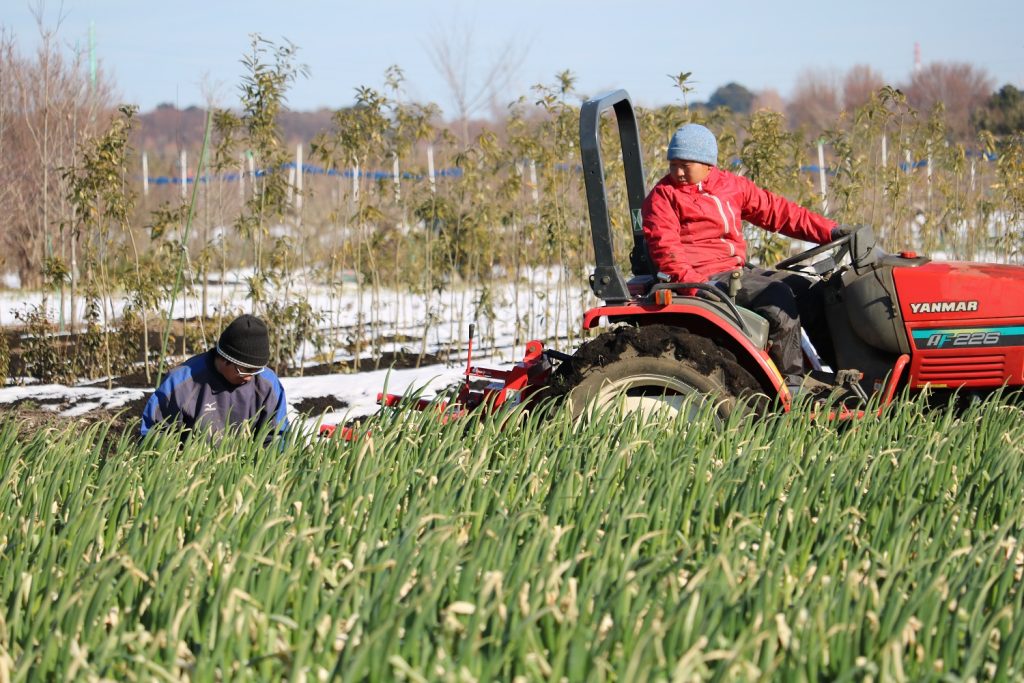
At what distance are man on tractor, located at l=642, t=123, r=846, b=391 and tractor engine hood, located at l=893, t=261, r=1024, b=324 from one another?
0.37m

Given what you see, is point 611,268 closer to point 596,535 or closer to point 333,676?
point 596,535

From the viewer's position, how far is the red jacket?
513 cm

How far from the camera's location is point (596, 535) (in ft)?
9.84

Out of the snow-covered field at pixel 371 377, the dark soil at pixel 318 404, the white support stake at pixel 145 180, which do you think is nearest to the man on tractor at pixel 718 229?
the snow-covered field at pixel 371 377

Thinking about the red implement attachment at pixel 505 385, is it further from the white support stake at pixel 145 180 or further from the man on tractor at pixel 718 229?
the white support stake at pixel 145 180

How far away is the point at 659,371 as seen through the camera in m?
4.84

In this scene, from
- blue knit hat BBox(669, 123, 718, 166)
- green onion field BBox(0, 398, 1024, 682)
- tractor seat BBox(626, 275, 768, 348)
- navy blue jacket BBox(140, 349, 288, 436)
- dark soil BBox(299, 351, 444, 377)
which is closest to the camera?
green onion field BBox(0, 398, 1024, 682)

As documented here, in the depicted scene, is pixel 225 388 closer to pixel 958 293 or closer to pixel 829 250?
pixel 829 250

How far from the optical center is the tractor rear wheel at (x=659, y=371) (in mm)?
4812

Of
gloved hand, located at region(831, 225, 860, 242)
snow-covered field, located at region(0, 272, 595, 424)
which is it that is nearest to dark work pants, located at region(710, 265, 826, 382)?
gloved hand, located at region(831, 225, 860, 242)

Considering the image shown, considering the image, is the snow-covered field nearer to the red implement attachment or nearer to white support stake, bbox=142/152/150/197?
the red implement attachment

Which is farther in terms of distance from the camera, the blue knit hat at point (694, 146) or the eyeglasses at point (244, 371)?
the blue knit hat at point (694, 146)

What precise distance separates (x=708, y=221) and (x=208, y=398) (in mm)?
2162

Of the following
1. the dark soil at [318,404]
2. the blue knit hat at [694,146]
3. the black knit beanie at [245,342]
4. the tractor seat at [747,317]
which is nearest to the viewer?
the black knit beanie at [245,342]
